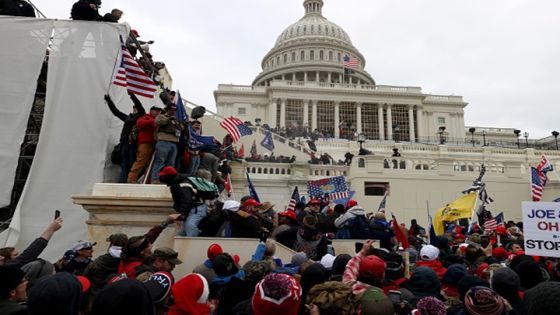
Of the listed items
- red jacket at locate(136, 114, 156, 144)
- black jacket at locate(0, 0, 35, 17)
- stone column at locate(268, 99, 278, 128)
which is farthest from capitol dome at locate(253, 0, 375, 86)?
red jacket at locate(136, 114, 156, 144)

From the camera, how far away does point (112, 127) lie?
8.84 m

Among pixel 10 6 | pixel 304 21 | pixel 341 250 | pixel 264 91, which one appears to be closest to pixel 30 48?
pixel 10 6

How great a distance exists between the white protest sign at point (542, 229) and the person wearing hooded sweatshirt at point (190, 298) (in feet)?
12.4

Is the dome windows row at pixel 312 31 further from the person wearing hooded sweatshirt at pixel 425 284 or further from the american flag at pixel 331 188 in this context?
the person wearing hooded sweatshirt at pixel 425 284

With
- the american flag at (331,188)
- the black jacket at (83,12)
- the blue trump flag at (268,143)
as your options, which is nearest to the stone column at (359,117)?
the blue trump flag at (268,143)

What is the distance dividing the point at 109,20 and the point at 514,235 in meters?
9.90

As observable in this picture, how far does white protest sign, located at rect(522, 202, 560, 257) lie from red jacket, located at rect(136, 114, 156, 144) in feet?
18.7

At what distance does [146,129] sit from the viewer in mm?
7434

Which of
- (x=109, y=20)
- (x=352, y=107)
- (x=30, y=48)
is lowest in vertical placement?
(x=30, y=48)

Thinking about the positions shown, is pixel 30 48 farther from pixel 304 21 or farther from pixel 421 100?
pixel 304 21

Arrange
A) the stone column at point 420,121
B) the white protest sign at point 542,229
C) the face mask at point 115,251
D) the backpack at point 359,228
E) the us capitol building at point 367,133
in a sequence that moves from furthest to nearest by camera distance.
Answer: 1. the stone column at point 420,121
2. the us capitol building at point 367,133
3. the backpack at point 359,228
4. the white protest sign at point 542,229
5. the face mask at point 115,251

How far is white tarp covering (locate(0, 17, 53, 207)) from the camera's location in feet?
26.4

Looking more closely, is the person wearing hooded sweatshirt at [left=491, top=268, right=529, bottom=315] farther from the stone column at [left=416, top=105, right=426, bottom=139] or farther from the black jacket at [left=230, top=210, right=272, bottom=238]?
the stone column at [left=416, top=105, right=426, bottom=139]

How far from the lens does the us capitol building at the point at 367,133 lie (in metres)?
20.1
